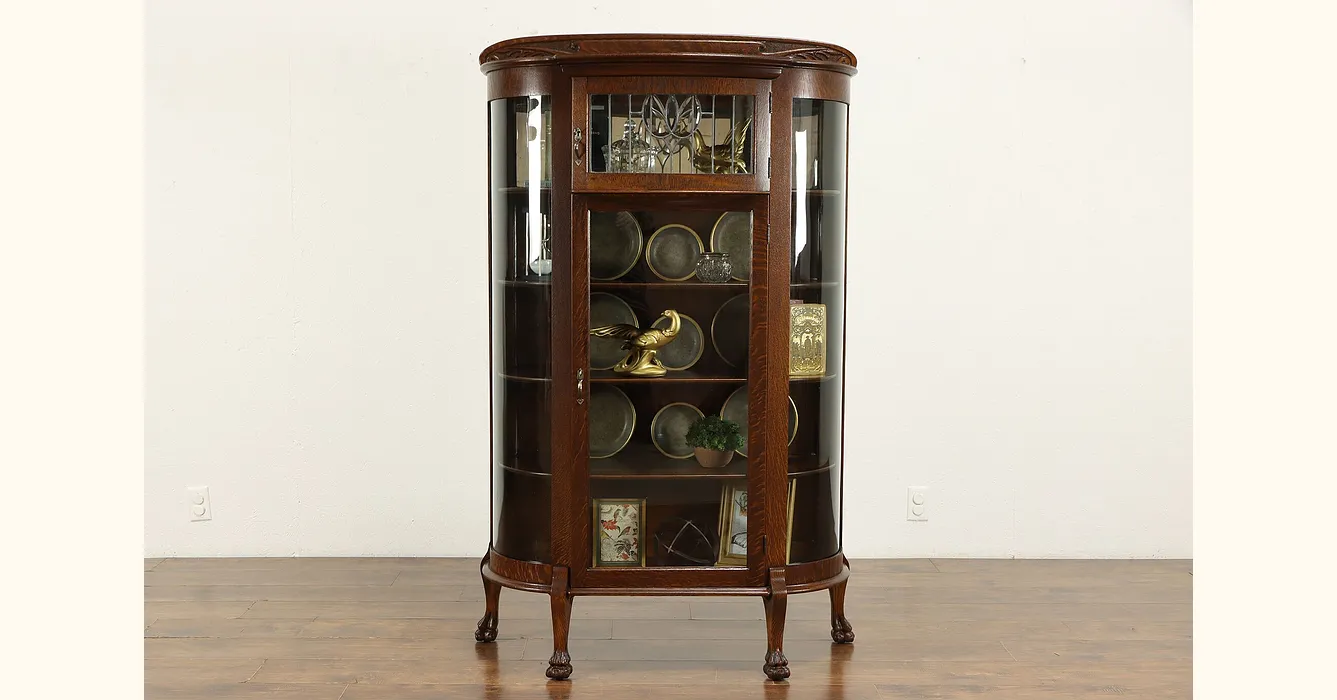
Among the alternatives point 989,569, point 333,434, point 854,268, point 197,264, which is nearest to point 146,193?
point 197,264

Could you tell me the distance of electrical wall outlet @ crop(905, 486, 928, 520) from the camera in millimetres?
4250

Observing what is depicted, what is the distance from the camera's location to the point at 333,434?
4188 millimetres

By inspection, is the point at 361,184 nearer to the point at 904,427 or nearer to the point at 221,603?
the point at 221,603

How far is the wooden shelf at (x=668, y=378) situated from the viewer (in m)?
3.09

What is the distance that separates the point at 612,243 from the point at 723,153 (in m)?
0.39

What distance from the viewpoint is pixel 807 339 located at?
3.15 meters

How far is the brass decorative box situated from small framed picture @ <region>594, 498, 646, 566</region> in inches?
23.3

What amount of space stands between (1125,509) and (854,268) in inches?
56.1

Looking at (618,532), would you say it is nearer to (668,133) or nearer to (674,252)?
(674,252)

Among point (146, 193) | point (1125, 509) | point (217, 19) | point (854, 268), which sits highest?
point (217, 19)

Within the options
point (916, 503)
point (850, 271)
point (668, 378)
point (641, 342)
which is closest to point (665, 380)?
point (668, 378)

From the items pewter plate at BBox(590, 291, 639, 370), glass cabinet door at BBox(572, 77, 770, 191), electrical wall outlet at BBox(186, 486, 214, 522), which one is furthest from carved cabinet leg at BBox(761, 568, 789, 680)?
electrical wall outlet at BBox(186, 486, 214, 522)

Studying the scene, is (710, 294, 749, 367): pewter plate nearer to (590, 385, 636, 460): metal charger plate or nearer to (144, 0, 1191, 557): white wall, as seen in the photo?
(590, 385, 636, 460): metal charger plate

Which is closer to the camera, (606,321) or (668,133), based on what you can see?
(668,133)
